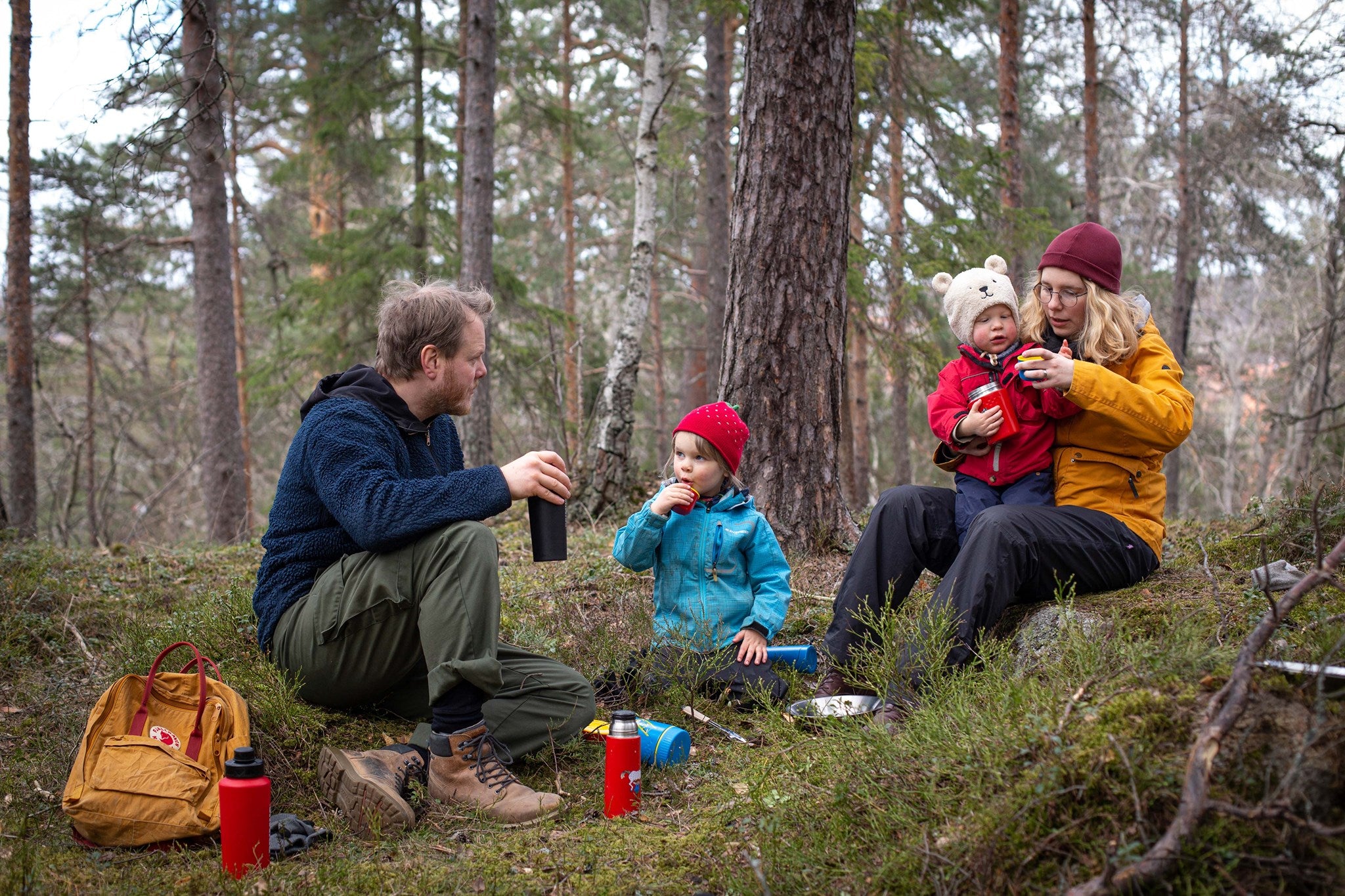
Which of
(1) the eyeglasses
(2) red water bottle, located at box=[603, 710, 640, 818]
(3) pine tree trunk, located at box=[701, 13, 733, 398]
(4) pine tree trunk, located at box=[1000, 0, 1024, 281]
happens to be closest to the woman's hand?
(1) the eyeglasses

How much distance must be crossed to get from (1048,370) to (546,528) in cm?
185

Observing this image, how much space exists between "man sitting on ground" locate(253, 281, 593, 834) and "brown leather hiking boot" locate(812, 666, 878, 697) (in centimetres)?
88

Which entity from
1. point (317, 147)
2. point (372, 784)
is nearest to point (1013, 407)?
point (372, 784)

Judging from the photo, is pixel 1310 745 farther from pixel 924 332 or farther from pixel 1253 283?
pixel 1253 283

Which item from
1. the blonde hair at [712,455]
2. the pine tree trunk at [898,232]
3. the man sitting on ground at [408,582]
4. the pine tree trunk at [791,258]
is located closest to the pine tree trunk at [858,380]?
the pine tree trunk at [898,232]

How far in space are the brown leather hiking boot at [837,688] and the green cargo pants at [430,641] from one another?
885 mm

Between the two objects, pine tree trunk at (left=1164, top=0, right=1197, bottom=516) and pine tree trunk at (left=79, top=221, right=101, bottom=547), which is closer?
pine tree trunk at (left=79, top=221, right=101, bottom=547)

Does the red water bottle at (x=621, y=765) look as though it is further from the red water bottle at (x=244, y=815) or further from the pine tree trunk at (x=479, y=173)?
the pine tree trunk at (x=479, y=173)

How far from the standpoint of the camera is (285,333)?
21938 mm

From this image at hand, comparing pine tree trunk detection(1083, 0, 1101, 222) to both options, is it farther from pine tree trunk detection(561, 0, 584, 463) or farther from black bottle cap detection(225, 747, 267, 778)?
black bottle cap detection(225, 747, 267, 778)

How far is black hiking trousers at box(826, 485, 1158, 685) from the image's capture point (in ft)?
10.2

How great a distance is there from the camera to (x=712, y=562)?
3889 millimetres

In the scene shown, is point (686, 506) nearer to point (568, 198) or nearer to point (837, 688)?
point (837, 688)

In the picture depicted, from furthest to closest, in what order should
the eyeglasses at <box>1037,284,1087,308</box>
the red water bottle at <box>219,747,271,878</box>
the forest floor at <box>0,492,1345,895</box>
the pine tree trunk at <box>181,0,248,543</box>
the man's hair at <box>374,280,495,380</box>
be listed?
the pine tree trunk at <box>181,0,248,543</box>, the eyeglasses at <box>1037,284,1087,308</box>, the man's hair at <box>374,280,495,380</box>, the red water bottle at <box>219,747,271,878</box>, the forest floor at <box>0,492,1345,895</box>
